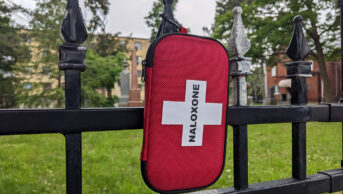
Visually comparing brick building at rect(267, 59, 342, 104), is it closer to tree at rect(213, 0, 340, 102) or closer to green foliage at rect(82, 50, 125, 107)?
tree at rect(213, 0, 340, 102)

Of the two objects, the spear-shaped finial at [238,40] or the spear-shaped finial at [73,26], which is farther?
the spear-shaped finial at [238,40]

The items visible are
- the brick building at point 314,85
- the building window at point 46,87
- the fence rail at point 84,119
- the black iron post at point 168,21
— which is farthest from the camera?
the brick building at point 314,85

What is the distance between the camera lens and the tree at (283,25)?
939 centimetres

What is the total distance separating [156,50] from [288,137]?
534 centimetres

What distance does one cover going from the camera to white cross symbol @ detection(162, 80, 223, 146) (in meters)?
1.13

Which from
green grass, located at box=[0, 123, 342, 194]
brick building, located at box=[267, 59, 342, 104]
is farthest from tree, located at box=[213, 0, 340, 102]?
brick building, located at box=[267, 59, 342, 104]

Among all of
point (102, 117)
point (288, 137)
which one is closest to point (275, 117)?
point (102, 117)

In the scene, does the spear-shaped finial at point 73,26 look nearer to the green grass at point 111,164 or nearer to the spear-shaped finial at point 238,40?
the spear-shaped finial at point 238,40

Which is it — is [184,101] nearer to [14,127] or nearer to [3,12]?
[14,127]

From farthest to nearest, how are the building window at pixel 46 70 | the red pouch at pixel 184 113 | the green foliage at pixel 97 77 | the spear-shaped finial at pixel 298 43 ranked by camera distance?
the green foliage at pixel 97 77 → the building window at pixel 46 70 → the spear-shaped finial at pixel 298 43 → the red pouch at pixel 184 113

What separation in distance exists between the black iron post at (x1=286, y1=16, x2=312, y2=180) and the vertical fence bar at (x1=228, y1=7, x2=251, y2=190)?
424mm

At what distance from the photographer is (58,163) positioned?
3498mm

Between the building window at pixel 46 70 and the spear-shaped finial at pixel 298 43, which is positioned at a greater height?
the building window at pixel 46 70

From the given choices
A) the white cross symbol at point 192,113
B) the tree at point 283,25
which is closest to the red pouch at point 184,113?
the white cross symbol at point 192,113
